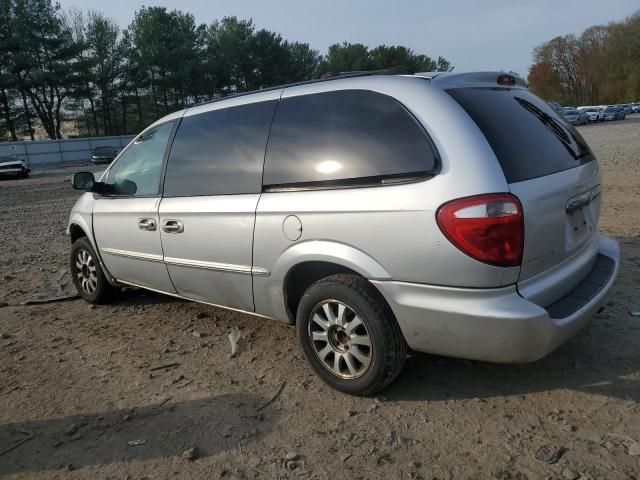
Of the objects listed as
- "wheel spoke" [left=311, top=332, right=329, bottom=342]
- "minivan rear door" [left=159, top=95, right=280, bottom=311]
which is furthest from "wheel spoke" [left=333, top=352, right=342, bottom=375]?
"minivan rear door" [left=159, top=95, right=280, bottom=311]

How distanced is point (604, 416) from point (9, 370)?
3.96 m

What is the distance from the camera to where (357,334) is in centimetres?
309

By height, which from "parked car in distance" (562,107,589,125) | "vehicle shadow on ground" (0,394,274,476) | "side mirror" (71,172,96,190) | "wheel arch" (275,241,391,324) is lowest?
"vehicle shadow on ground" (0,394,274,476)

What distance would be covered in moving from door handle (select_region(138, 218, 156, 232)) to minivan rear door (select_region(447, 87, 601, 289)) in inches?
99.1

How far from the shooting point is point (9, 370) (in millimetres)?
3920

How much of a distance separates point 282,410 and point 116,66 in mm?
52112

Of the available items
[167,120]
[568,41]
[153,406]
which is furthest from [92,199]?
[568,41]

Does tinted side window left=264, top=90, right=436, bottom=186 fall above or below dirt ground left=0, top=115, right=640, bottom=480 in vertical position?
above

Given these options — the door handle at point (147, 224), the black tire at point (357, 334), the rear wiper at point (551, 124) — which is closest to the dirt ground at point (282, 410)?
the black tire at point (357, 334)

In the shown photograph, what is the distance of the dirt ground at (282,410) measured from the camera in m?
2.63

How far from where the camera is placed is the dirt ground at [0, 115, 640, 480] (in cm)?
263

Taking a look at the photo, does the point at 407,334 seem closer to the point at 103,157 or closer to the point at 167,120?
the point at 167,120

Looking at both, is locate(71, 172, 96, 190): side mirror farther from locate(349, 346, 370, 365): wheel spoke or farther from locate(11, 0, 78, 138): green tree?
locate(11, 0, 78, 138): green tree

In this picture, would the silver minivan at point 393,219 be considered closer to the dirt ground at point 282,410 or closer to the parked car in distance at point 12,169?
the dirt ground at point 282,410
